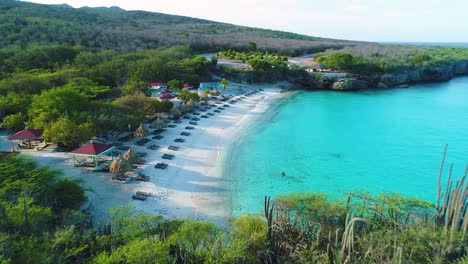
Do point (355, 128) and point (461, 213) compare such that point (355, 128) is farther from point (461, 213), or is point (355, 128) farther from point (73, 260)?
point (73, 260)

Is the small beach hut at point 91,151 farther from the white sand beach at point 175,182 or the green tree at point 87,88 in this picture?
the green tree at point 87,88

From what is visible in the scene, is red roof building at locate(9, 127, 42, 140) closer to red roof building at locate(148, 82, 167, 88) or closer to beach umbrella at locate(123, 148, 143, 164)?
beach umbrella at locate(123, 148, 143, 164)

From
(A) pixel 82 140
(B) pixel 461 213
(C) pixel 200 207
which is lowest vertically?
(C) pixel 200 207

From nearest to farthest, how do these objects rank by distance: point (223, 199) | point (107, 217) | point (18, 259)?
1. point (18, 259)
2. point (107, 217)
3. point (223, 199)

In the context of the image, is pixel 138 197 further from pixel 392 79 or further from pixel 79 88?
pixel 392 79

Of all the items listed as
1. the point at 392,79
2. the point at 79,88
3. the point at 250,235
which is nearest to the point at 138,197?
the point at 250,235

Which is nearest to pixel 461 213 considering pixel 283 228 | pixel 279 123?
pixel 283 228
